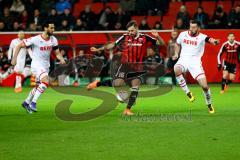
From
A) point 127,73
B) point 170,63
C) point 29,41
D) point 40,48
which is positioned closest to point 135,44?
point 127,73

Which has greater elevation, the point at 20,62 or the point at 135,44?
the point at 135,44

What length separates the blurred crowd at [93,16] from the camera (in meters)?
25.6

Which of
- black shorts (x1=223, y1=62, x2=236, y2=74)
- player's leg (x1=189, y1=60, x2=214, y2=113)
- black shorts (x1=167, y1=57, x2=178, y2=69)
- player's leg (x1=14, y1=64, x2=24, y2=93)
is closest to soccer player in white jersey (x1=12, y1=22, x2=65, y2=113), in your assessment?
player's leg (x1=189, y1=60, x2=214, y2=113)

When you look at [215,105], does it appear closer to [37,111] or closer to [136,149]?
[37,111]

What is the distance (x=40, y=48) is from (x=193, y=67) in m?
3.90

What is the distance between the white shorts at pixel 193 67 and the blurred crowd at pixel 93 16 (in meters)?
9.47

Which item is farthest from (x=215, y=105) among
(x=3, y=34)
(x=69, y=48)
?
(x=3, y=34)

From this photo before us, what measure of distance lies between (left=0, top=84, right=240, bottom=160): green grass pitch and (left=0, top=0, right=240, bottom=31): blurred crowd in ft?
30.1

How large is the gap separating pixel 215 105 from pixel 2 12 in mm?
14495

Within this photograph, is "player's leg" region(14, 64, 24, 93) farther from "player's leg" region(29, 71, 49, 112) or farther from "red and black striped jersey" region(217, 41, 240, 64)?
"red and black striped jersey" region(217, 41, 240, 64)

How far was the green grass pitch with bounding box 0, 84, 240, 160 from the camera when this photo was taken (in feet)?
30.9

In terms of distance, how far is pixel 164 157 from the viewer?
9.15 metres

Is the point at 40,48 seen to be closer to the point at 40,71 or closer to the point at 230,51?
the point at 40,71

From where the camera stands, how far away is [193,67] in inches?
615
